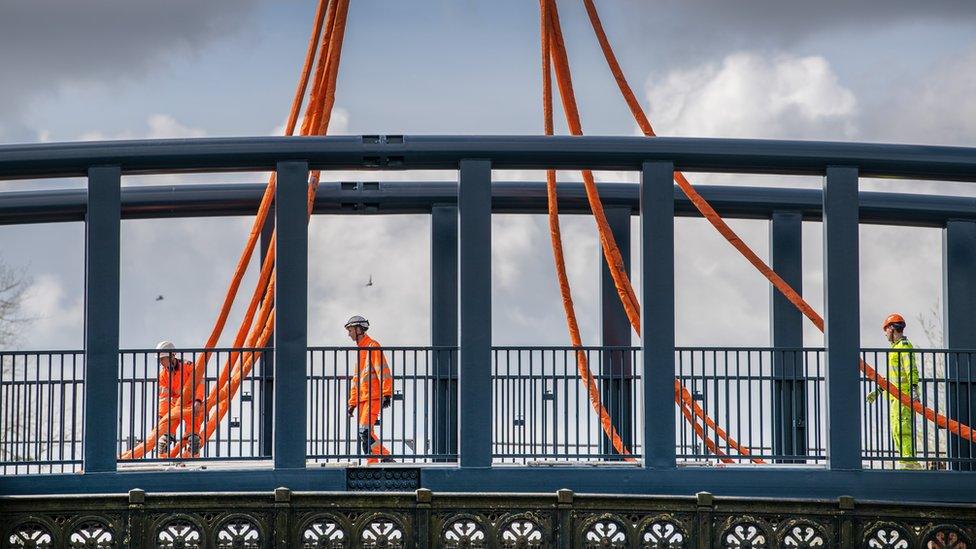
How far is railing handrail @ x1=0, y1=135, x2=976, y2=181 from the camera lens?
18.8m

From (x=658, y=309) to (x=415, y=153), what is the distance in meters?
3.47

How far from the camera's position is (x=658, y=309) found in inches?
748

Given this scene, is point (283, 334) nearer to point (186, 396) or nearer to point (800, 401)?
point (186, 396)

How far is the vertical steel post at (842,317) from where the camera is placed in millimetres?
19094

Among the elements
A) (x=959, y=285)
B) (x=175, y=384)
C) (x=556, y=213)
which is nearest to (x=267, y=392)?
(x=175, y=384)

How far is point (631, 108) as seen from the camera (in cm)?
2253

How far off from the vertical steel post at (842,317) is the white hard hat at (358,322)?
5734mm

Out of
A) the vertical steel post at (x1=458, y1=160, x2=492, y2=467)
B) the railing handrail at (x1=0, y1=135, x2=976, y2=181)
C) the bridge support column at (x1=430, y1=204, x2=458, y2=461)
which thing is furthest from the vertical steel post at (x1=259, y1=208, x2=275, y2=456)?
the railing handrail at (x1=0, y1=135, x2=976, y2=181)

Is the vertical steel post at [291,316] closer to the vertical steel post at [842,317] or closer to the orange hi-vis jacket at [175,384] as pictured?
the orange hi-vis jacket at [175,384]

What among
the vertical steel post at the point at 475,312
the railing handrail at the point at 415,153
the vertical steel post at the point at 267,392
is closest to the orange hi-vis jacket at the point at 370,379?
the vertical steel post at the point at 475,312

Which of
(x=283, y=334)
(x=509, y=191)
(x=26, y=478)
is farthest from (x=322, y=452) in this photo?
(x=509, y=191)

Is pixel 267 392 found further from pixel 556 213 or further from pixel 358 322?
pixel 556 213

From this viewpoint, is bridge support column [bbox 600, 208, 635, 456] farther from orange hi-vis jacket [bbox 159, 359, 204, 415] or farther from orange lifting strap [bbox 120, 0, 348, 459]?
orange hi-vis jacket [bbox 159, 359, 204, 415]

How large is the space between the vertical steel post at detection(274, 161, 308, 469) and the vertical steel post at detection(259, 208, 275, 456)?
0.81 m
